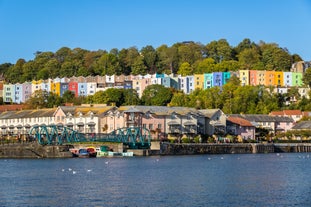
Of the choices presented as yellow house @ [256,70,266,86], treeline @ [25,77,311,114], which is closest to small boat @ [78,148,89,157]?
treeline @ [25,77,311,114]

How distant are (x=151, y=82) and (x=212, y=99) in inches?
1044

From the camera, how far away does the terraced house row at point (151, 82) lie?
155m

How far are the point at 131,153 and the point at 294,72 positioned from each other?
256 feet

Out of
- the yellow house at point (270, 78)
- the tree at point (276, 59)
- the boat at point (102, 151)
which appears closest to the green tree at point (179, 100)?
the yellow house at point (270, 78)

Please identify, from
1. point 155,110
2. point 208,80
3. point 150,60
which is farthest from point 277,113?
point 150,60

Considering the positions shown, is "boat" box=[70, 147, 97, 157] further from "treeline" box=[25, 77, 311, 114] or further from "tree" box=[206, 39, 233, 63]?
"tree" box=[206, 39, 233, 63]

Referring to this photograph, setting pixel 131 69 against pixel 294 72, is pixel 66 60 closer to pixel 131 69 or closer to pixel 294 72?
pixel 131 69

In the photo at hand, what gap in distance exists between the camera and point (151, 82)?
519 ft

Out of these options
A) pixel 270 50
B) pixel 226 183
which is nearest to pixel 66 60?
pixel 270 50

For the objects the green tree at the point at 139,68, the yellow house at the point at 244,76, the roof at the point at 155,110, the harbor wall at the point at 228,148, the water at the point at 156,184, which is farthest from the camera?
the green tree at the point at 139,68

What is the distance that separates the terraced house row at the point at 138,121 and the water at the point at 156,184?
99.7 feet

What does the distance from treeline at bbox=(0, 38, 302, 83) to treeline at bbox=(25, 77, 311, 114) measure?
75.1ft

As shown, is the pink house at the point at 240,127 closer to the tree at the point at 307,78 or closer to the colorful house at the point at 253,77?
the tree at the point at 307,78

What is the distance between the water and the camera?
43.1 m
